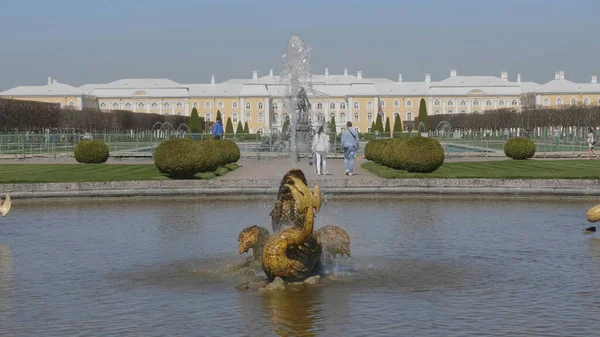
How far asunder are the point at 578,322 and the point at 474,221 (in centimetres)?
583

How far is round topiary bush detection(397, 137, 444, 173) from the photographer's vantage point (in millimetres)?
19219

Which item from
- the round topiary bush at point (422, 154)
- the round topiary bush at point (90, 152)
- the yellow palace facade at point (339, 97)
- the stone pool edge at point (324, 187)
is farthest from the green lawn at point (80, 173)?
the yellow palace facade at point (339, 97)

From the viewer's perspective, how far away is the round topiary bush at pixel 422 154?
63.1 ft

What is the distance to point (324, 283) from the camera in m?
8.08

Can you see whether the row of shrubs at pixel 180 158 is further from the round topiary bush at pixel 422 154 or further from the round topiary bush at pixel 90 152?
the round topiary bush at pixel 90 152

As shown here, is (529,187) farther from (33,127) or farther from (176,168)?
Result: (33,127)

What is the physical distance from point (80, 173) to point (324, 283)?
1335cm

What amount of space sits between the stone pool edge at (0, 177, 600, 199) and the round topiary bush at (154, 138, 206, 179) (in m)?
1.39

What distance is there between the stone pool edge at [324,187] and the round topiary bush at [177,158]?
1391 millimetres

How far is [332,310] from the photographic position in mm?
7016

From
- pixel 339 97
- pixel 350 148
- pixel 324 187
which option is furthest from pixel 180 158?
pixel 339 97

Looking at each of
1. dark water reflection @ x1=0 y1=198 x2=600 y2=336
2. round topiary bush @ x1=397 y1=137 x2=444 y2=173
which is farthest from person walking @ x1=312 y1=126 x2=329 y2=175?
dark water reflection @ x1=0 y1=198 x2=600 y2=336

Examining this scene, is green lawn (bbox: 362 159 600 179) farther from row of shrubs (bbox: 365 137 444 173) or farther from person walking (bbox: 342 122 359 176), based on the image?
person walking (bbox: 342 122 359 176)

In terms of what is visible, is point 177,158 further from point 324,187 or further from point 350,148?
point 350,148
